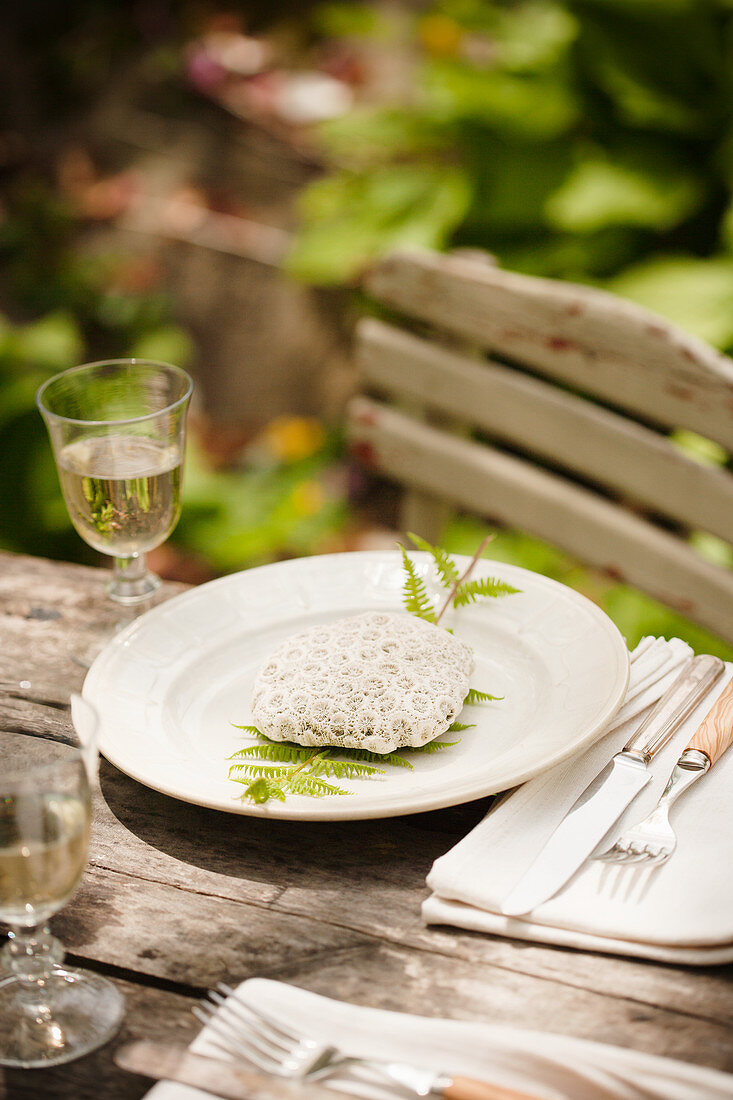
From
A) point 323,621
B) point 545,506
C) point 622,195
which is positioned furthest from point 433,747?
point 622,195

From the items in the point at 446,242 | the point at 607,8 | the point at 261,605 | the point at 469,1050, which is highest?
the point at 607,8

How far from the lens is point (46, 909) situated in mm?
744

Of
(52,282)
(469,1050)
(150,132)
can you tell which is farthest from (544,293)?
(150,132)

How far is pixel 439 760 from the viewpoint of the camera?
0.97 meters

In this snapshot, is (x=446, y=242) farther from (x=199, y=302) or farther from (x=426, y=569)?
(x=426, y=569)

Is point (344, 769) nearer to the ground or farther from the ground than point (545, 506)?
farther from the ground

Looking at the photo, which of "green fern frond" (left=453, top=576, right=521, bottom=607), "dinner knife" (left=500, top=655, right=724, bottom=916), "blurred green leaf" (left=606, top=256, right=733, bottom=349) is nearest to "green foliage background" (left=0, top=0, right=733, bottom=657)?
"blurred green leaf" (left=606, top=256, right=733, bottom=349)

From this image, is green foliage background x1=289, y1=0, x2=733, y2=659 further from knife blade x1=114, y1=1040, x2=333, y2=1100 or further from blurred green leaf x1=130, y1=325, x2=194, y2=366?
knife blade x1=114, y1=1040, x2=333, y2=1100

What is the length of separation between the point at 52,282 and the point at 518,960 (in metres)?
4.44

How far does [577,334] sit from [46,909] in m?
1.69

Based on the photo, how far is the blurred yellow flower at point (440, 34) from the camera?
15.4 feet

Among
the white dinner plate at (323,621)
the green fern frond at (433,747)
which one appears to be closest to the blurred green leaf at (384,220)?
the white dinner plate at (323,621)

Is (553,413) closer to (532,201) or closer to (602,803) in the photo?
(532,201)

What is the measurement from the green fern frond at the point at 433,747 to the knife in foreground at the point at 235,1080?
0.34 metres
